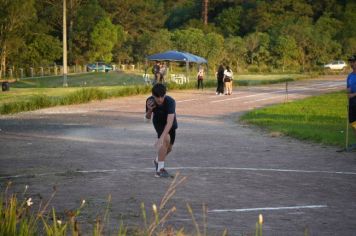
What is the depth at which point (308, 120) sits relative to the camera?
2130 cm

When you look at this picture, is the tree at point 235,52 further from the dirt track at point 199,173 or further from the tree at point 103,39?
the dirt track at point 199,173

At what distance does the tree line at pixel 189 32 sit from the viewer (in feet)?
237

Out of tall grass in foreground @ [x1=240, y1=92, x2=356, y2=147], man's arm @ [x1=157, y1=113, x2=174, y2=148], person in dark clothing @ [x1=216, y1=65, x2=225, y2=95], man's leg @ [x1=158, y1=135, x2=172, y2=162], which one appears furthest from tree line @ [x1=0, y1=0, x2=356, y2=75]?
man's arm @ [x1=157, y1=113, x2=174, y2=148]

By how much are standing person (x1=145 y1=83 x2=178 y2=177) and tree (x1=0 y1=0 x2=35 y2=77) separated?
5713cm

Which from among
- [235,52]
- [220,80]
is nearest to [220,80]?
[220,80]

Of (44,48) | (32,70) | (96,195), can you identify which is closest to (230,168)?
(96,195)

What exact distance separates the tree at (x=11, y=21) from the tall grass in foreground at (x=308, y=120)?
4306 cm

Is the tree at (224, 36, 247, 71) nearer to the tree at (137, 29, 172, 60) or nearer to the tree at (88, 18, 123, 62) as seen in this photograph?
the tree at (137, 29, 172, 60)

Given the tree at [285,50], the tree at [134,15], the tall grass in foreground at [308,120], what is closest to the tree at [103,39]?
the tree at [134,15]

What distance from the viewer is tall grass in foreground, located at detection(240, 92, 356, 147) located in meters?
16.7

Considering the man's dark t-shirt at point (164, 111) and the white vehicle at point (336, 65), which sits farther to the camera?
the white vehicle at point (336, 65)

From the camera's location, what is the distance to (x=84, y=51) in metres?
80.9

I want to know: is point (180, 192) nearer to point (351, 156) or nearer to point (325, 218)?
point (325, 218)

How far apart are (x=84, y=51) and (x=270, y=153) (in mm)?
68284
